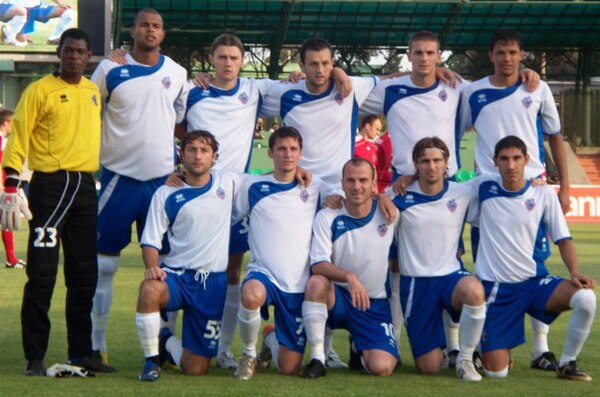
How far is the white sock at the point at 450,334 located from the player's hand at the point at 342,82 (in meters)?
1.60

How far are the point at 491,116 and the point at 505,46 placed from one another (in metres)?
0.47

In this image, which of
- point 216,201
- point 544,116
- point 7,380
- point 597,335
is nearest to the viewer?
point 7,380

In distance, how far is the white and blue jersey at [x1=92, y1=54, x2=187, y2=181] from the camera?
7266mm

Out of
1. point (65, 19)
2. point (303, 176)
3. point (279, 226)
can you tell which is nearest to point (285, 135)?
point (303, 176)

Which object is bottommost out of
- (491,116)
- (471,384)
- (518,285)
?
(471,384)

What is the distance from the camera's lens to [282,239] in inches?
281

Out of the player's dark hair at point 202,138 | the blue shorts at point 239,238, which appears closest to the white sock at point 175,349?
the blue shorts at point 239,238

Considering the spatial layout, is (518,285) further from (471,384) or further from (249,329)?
(249,329)

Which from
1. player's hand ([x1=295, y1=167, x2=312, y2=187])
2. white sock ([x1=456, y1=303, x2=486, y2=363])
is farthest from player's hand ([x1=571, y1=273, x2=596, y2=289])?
player's hand ([x1=295, y1=167, x2=312, y2=187])

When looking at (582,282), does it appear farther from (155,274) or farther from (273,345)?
(155,274)

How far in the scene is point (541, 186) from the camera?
724 centimetres

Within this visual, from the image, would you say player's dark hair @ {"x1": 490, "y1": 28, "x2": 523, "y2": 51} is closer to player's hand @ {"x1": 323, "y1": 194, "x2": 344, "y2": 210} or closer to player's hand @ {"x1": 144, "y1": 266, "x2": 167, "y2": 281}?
player's hand @ {"x1": 323, "y1": 194, "x2": 344, "y2": 210}

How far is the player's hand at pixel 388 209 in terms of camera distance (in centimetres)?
708

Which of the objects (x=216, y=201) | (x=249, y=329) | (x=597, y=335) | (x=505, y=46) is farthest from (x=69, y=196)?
(x=597, y=335)
